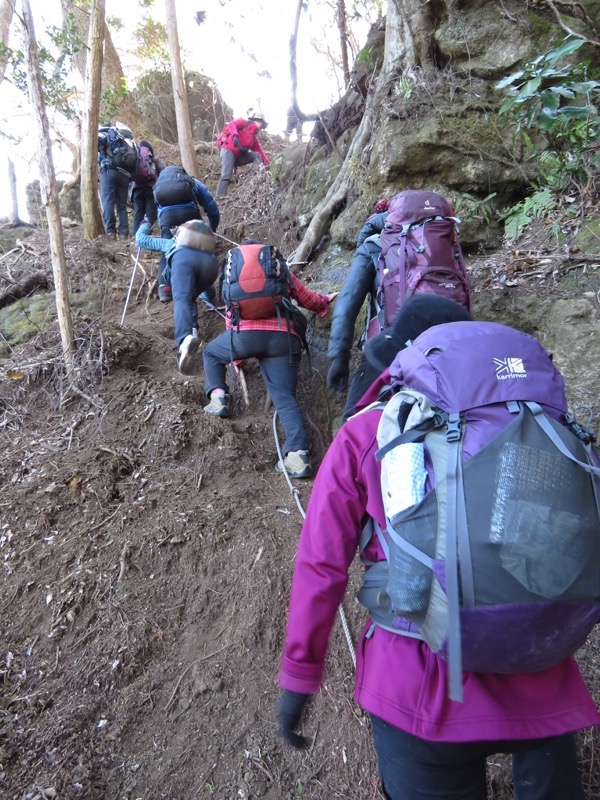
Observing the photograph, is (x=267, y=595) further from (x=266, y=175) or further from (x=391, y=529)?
(x=266, y=175)

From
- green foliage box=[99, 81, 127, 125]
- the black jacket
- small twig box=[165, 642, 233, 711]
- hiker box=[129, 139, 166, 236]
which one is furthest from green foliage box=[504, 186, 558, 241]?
green foliage box=[99, 81, 127, 125]

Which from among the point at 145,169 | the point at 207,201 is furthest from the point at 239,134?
the point at 207,201

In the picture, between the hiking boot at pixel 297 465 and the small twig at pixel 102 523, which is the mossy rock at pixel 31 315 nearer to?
the small twig at pixel 102 523

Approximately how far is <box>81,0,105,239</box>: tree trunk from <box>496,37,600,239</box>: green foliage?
5.89 m

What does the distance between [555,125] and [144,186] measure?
264 inches

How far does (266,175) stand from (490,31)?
4803 millimetres

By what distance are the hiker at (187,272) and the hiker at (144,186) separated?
140 inches

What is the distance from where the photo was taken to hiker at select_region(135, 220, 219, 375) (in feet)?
16.7

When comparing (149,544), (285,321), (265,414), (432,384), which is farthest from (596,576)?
(265,414)

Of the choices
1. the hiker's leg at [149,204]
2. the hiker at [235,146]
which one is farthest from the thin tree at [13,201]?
the hiker at [235,146]

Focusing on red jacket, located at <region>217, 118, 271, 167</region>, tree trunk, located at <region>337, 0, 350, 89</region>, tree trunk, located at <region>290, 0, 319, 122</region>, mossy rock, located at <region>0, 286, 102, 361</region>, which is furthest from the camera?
red jacket, located at <region>217, 118, 271, 167</region>

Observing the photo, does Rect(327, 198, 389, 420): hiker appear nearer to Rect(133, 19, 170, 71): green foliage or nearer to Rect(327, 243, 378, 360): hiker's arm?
Rect(327, 243, 378, 360): hiker's arm

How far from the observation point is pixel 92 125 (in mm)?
7949

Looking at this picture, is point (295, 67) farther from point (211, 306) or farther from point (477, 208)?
point (477, 208)
